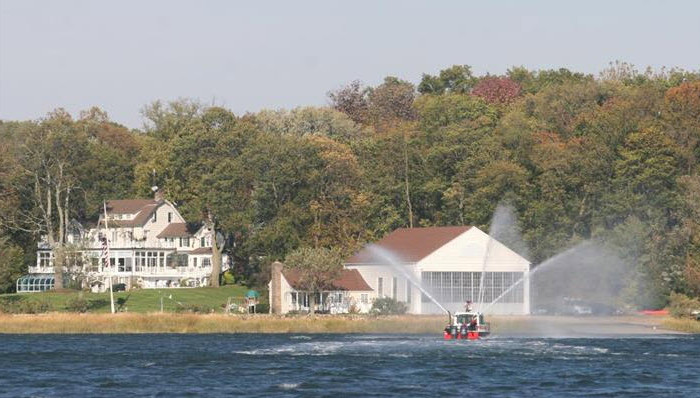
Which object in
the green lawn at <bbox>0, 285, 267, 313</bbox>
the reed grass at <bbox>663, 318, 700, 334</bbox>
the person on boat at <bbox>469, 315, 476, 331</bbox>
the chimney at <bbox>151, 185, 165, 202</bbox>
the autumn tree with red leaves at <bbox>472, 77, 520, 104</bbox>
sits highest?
the autumn tree with red leaves at <bbox>472, 77, 520, 104</bbox>

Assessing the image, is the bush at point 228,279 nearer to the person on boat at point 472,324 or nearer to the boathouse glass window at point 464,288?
the boathouse glass window at point 464,288

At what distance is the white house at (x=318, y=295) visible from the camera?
124 meters

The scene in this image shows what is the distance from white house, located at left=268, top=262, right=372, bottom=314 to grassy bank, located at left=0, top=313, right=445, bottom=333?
13.3 metres

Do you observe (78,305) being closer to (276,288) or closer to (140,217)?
(276,288)

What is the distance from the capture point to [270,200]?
146875mm

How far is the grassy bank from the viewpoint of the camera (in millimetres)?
109062

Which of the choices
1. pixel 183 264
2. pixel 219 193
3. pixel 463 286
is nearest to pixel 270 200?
pixel 219 193

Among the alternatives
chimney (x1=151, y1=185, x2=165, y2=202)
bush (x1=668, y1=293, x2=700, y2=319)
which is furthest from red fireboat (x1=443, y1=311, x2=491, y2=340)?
chimney (x1=151, y1=185, x2=165, y2=202)

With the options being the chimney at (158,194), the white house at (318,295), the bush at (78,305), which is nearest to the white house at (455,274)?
the white house at (318,295)

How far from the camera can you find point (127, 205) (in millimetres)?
158750

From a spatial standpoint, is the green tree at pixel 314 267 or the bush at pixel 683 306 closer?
the bush at pixel 683 306

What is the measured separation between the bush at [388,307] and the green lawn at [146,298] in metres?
13.4

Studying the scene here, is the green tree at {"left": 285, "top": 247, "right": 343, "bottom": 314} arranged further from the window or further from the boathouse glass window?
the window

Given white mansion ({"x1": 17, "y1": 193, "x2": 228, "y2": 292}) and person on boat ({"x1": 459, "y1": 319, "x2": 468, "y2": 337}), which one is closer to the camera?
person on boat ({"x1": 459, "y1": 319, "x2": 468, "y2": 337})
